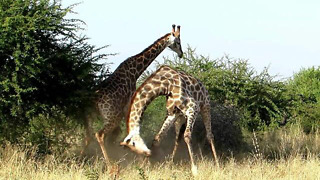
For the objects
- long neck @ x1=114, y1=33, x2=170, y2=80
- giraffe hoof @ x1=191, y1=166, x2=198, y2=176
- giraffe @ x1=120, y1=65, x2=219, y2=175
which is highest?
long neck @ x1=114, y1=33, x2=170, y2=80

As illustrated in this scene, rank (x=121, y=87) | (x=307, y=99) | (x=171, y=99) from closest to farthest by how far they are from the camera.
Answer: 1. (x=171, y=99)
2. (x=121, y=87)
3. (x=307, y=99)

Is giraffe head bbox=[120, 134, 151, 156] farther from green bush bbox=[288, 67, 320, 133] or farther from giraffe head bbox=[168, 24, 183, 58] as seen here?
green bush bbox=[288, 67, 320, 133]

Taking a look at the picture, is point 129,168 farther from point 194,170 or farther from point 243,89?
point 243,89

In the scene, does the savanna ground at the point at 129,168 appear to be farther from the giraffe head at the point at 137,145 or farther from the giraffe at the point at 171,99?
the giraffe at the point at 171,99

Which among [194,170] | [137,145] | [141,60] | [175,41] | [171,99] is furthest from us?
[175,41]

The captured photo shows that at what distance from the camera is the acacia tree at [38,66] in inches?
382

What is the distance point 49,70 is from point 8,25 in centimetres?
107

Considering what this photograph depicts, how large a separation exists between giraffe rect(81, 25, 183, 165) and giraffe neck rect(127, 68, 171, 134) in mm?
615

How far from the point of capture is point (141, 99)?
10.4 m

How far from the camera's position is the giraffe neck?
32.4ft

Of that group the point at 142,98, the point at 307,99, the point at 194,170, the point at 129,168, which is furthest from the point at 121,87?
the point at 307,99

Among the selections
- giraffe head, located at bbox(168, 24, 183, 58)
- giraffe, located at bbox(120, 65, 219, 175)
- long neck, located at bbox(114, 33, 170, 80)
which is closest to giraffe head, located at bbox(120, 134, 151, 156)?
giraffe, located at bbox(120, 65, 219, 175)

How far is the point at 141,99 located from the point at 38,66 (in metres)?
1.94

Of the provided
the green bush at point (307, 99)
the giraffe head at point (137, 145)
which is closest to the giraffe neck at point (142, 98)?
the giraffe head at point (137, 145)
